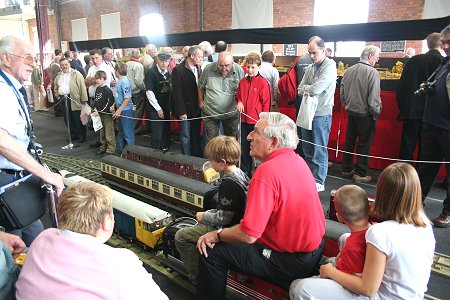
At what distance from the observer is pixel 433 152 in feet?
13.9

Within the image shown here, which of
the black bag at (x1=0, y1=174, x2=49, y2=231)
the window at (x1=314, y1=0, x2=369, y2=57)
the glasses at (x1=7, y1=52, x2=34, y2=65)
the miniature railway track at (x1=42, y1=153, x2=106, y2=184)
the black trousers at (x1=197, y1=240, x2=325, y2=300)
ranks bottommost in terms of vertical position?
the miniature railway track at (x1=42, y1=153, x2=106, y2=184)

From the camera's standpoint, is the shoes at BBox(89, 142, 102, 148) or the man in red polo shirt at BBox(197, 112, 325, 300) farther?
the shoes at BBox(89, 142, 102, 148)

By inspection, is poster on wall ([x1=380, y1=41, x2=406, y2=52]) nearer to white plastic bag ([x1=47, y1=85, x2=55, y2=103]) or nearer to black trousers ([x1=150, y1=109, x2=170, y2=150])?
black trousers ([x1=150, y1=109, x2=170, y2=150])

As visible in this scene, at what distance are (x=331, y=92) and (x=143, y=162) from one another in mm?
2908

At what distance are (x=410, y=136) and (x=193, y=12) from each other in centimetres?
1309

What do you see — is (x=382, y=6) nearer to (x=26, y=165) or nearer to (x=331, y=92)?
(x=331, y=92)

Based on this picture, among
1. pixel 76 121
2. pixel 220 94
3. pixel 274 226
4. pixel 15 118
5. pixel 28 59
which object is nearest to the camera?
pixel 274 226

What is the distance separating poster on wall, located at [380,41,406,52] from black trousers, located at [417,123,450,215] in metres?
8.50

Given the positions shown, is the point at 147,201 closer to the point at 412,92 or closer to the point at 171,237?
the point at 171,237

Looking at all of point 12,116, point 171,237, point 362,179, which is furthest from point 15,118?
point 362,179

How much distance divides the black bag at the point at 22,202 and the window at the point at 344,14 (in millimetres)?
10828

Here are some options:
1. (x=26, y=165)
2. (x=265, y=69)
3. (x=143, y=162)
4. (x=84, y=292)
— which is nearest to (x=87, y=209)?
(x=84, y=292)

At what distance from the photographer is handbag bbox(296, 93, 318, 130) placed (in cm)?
501

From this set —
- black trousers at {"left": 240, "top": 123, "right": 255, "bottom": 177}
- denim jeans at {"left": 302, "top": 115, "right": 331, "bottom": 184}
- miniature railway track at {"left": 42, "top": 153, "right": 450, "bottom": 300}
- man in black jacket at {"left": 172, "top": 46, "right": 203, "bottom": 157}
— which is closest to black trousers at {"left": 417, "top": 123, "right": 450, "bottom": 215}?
miniature railway track at {"left": 42, "top": 153, "right": 450, "bottom": 300}
